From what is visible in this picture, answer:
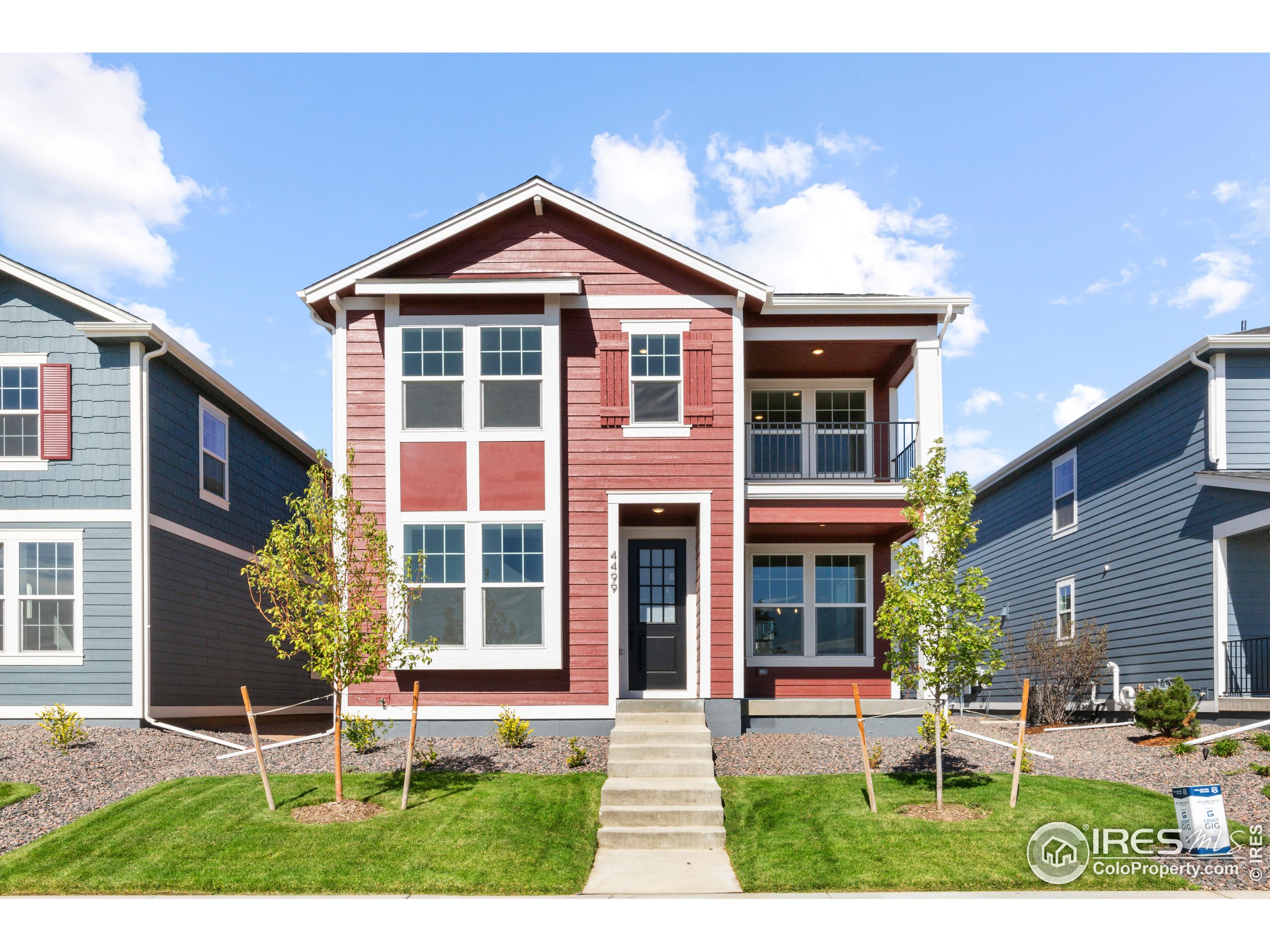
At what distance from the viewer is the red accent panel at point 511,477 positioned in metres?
13.5

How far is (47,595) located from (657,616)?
8.75 m

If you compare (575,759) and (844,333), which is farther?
(844,333)

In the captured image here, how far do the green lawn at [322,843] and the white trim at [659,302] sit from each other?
6543mm

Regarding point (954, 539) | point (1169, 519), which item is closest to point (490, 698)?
point (954, 539)

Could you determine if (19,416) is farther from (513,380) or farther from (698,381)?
(698,381)

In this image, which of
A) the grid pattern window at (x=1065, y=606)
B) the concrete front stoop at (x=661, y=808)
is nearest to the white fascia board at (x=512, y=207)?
the concrete front stoop at (x=661, y=808)

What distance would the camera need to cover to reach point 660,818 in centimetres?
1005

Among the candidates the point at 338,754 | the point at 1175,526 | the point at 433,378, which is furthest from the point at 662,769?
the point at 1175,526

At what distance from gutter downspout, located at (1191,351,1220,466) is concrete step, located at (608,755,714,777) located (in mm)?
9692

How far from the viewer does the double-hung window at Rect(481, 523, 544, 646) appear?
43.8 ft

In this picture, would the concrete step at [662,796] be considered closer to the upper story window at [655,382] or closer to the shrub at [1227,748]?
the upper story window at [655,382]

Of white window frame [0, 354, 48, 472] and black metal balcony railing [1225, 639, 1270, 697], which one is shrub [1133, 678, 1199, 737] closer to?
black metal balcony railing [1225, 639, 1270, 697]

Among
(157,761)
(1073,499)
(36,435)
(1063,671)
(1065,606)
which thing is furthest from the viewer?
(1065,606)
